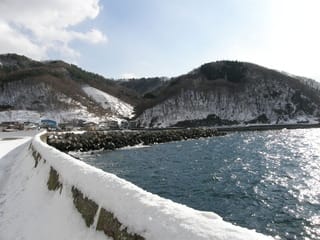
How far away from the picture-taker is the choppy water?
55.1 ft

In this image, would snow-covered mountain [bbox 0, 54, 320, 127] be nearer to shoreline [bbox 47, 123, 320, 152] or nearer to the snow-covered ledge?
shoreline [bbox 47, 123, 320, 152]

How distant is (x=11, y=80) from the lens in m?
180

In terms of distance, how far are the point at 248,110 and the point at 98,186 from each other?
16265 centimetres

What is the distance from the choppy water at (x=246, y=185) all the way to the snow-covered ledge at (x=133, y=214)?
8172 millimetres

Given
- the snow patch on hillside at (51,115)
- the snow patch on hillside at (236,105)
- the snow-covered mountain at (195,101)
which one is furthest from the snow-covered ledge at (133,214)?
the snow patch on hillside at (236,105)

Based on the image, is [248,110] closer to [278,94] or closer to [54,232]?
[278,94]

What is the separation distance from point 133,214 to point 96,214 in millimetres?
2022

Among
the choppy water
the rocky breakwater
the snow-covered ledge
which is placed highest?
the snow-covered ledge

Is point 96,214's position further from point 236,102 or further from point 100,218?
point 236,102

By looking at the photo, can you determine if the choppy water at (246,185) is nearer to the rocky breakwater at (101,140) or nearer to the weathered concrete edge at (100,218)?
the weathered concrete edge at (100,218)

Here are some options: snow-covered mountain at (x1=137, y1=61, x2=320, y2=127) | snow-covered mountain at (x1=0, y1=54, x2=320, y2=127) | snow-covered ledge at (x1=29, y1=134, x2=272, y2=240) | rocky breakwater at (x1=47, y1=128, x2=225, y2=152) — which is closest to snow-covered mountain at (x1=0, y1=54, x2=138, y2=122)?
snow-covered mountain at (x1=0, y1=54, x2=320, y2=127)

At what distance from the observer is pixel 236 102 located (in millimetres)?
171000

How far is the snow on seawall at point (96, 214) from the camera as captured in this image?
21.4ft

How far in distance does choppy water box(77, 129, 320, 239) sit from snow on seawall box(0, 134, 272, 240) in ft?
26.0
